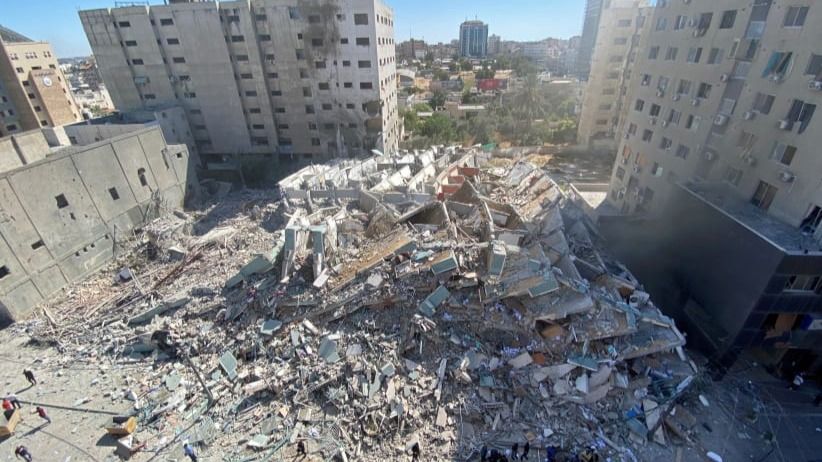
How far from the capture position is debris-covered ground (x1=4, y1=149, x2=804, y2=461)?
10.0 metres

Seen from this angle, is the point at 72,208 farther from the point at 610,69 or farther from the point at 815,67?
the point at 610,69

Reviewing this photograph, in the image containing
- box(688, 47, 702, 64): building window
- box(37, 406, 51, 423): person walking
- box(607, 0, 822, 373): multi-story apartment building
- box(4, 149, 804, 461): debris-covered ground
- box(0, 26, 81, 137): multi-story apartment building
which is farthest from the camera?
box(0, 26, 81, 137): multi-story apartment building

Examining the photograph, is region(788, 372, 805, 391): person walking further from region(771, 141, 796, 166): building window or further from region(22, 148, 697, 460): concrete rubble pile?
region(771, 141, 796, 166): building window

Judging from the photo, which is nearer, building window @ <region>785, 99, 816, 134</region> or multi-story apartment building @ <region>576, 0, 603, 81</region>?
building window @ <region>785, 99, 816, 134</region>

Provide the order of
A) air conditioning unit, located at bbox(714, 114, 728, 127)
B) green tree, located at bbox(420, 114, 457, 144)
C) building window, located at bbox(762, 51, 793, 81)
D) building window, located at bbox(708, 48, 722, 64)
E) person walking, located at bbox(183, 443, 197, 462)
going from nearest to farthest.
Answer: person walking, located at bbox(183, 443, 197, 462) → building window, located at bbox(762, 51, 793, 81) → air conditioning unit, located at bbox(714, 114, 728, 127) → building window, located at bbox(708, 48, 722, 64) → green tree, located at bbox(420, 114, 457, 144)

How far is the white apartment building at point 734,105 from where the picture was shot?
1238 cm

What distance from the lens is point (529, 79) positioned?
41250 millimetres

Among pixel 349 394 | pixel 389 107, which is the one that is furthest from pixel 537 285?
pixel 389 107

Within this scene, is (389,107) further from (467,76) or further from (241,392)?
(467,76)

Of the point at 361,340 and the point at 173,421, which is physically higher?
the point at 361,340

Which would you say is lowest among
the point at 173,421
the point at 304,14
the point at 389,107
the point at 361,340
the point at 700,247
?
the point at 173,421

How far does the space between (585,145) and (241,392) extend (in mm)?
38130

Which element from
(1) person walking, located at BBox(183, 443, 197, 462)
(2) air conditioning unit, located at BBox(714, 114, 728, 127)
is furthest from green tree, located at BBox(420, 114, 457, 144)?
(1) person walking, located at BBox(183, 443, 197, 462)

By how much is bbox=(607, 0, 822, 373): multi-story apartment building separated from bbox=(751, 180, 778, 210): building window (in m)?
0.04
